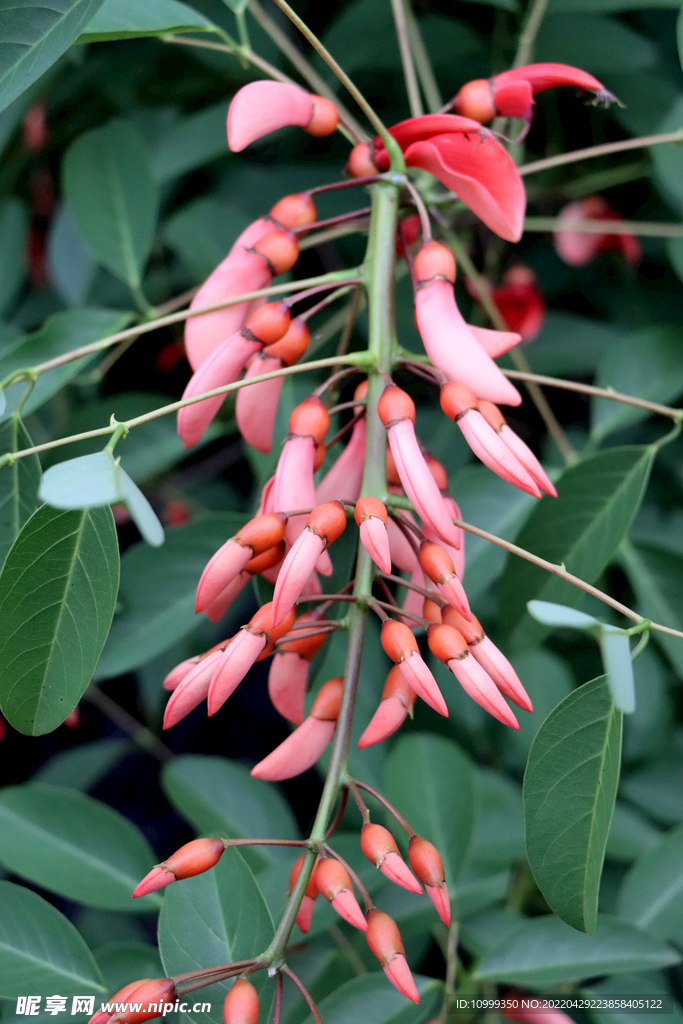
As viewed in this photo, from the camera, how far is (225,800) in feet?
3.15

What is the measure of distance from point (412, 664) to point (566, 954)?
0.44m

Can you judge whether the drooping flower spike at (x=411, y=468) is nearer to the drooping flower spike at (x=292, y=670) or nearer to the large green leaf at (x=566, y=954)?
the drooping flower spike at (x=292, y=670)

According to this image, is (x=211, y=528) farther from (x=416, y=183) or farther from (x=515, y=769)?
(x=515, y=769)

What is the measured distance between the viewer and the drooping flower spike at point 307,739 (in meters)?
0.54

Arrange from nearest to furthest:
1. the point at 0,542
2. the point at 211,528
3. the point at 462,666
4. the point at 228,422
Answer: the point at 462,666 < the point at 0,542 < the point at 211,528 < the point at 228,422

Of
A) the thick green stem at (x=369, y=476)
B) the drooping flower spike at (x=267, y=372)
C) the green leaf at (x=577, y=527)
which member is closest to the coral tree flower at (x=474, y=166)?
the thick green stem at (x=369, y=476)

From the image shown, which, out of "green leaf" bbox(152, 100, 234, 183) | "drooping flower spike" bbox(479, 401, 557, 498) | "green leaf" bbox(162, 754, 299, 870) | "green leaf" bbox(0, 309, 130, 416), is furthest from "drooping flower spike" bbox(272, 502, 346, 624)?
"green leaf" bbox(152, 100, 234, 183)

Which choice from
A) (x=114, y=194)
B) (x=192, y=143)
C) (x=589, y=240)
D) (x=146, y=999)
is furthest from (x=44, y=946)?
(x=589, y=240)

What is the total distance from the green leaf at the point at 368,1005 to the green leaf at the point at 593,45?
0.98 m

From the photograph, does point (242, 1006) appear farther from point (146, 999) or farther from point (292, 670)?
point (292, 670)

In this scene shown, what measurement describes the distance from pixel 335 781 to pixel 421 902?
1.38ft

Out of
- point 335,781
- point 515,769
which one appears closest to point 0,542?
point 335,781

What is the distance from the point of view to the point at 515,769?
Result: 1112 millimetres

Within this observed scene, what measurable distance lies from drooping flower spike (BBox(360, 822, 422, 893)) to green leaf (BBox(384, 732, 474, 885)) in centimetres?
39
